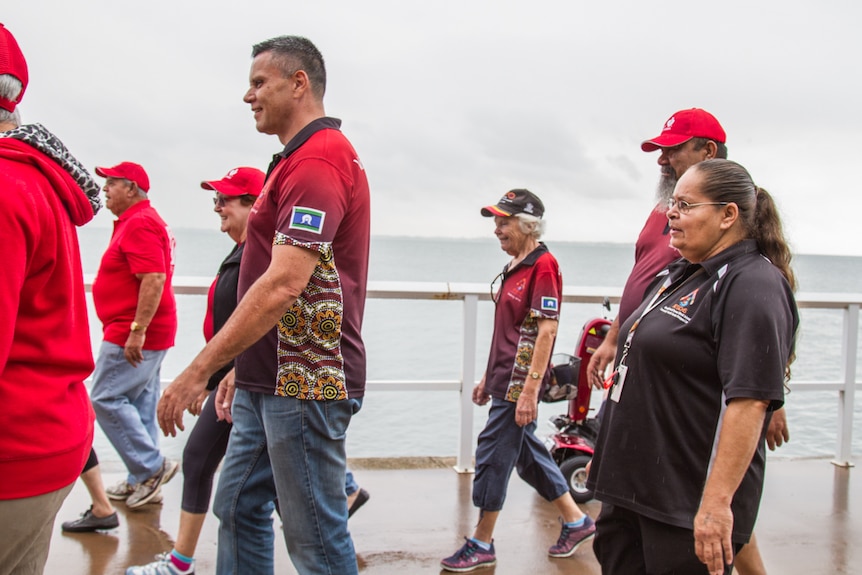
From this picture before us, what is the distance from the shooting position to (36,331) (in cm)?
196

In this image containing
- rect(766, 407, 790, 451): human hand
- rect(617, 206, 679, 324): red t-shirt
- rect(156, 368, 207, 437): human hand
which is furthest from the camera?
rect(617, 206, 679, 324): red t-shirt

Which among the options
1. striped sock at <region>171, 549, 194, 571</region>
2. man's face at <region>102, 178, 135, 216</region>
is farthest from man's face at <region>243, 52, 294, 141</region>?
man's face at <region>102, 178, 135, 216</region>

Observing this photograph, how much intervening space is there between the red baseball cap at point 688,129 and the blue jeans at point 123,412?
3263 mm

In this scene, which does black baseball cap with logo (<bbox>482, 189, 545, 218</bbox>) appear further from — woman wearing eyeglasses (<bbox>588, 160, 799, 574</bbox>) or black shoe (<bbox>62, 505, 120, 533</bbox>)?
black shoe (<bbox>62, 505, 120, 533</bbox>)

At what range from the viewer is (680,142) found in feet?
12.0

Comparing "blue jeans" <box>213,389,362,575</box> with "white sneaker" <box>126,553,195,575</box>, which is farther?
"white sneaker" <box>126,553,195,575</box>

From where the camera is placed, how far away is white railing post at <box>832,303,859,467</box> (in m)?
6.29

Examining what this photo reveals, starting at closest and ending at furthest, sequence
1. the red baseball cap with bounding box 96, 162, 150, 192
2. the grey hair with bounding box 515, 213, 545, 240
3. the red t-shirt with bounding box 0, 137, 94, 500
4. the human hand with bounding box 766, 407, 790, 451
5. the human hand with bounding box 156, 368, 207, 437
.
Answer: the red t-shirt with bounding box 0, 137, 94, 500
the human hand with bounding box 156, 368, 207, 437
the human hand with bounding box 766, 407, 790, 451
the grey hair with bounding box 515, 213, 545, 240
the red baseball cap with bounding box 96, 162, 150, 192

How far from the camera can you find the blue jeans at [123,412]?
4.88 m

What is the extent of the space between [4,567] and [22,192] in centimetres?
90

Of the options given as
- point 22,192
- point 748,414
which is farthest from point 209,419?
point 748,414

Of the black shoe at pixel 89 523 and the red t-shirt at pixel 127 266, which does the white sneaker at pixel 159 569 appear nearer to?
the black shoe at pixel 89 523

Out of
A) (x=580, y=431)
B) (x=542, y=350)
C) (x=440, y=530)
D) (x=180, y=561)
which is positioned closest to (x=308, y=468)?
(x=180, y=561)

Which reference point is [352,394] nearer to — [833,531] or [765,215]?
[765,215]
